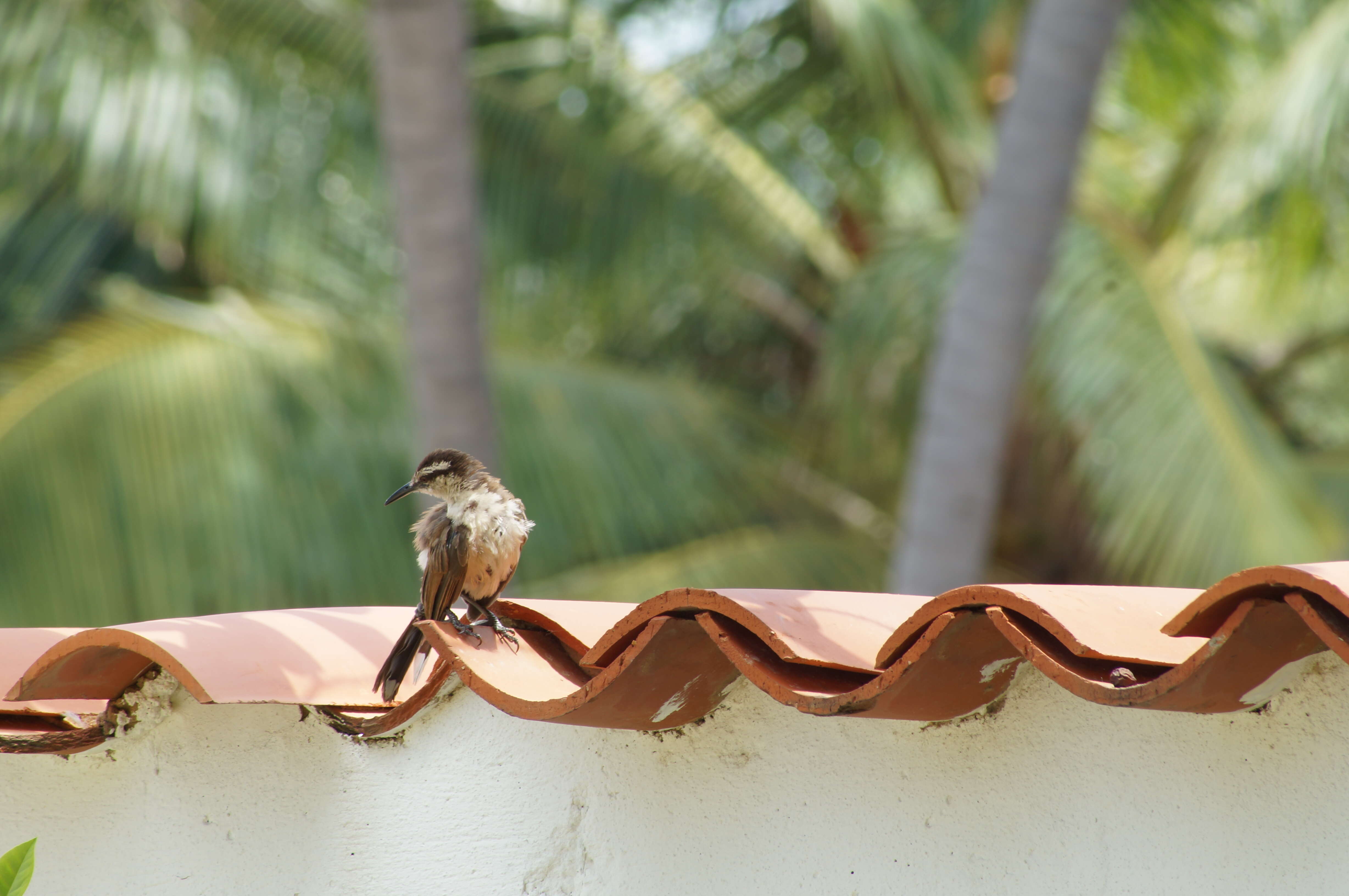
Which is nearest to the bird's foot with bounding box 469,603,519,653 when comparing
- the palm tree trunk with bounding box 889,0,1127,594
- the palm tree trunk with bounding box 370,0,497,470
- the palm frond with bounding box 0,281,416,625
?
the palm tree trunk with bounding box 370,0,497,470

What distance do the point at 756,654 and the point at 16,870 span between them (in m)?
1.06

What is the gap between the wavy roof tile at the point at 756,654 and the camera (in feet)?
5.48

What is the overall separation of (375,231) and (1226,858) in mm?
6932

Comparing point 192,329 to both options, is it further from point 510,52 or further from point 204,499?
point 510,52

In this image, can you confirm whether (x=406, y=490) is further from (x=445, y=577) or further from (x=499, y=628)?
(x=499, y=628)

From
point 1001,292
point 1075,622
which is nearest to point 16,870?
point 1075,622

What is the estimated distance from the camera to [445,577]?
230 cm

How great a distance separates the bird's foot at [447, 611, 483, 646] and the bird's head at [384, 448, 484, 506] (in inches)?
14.3

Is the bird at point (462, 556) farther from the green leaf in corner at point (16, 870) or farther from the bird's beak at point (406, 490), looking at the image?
the green leaf in corner at point (16, 870)

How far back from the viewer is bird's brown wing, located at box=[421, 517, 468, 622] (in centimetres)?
230

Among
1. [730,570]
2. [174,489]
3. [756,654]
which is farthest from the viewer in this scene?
[730,570]

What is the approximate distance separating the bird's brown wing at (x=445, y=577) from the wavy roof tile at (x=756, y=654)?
0.32 feet

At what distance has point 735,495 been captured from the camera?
291 inches

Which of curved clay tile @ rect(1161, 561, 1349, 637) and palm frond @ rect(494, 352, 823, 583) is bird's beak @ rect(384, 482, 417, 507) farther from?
palm frond @ rect(494, 352, 823, 583)
